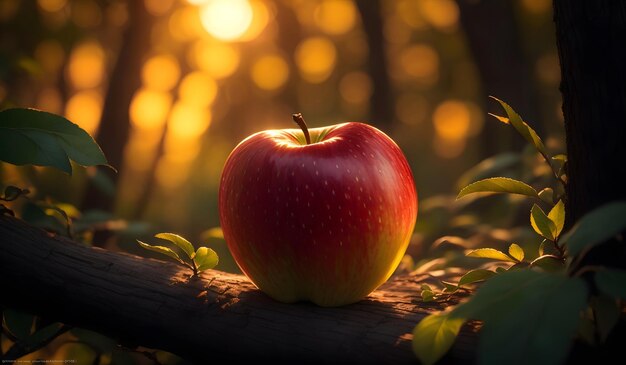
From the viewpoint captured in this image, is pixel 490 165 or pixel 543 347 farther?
pixel 490 165

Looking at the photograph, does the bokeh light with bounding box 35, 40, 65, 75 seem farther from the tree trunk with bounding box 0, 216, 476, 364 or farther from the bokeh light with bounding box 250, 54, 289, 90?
the tree trunk with bounding box 0, 216, 476, 364

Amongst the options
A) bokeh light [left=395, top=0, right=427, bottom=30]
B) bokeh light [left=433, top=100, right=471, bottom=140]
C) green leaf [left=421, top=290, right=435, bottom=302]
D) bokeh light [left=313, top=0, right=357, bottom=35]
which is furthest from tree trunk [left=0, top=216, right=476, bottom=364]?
bokeh light [left=433, top=100, right=471, bottom=140]

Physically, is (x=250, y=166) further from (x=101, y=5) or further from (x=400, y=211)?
(x=101, y=5)

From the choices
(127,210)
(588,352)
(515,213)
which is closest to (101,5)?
(127,210)

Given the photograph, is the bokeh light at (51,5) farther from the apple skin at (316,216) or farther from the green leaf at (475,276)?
the green leaf at (475,276)

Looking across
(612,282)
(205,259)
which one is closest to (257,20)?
(205,259)

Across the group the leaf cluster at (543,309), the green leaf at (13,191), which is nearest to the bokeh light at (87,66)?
the green leaf at (13,191)
